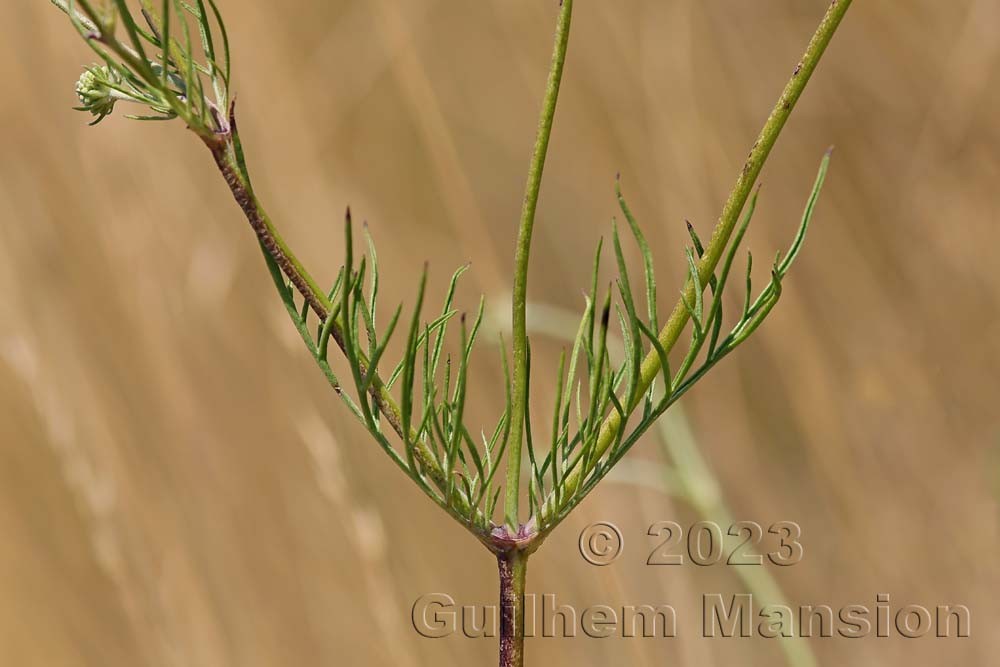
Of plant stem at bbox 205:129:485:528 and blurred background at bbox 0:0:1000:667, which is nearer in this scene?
plant stem at bbox 205:129:485:528

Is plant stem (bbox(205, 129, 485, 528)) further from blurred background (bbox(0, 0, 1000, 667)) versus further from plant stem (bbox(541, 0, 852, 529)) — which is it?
blurred background (bbox(0, 0, 1000, 667))

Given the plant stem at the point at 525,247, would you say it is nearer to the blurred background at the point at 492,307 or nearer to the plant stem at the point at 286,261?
the plant stem at the point at 286,261

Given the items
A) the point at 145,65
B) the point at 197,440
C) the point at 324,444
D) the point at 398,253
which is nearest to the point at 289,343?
the point at 324,444

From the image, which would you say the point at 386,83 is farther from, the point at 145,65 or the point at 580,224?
the point at 145,65

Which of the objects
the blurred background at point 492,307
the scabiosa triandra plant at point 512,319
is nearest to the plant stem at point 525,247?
the scabiosa triandra plant at point 512,319

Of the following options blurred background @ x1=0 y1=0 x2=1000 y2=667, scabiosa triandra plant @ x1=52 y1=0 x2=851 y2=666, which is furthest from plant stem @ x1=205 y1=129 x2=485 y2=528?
blurred background @ x1=0 y1=0 x2=1000 y2=667

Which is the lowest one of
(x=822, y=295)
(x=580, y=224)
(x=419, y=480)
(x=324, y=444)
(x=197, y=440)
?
(x=419, y=480)
